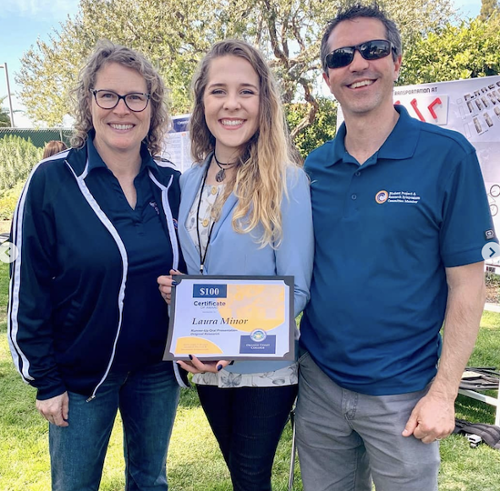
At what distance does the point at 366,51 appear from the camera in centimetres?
201

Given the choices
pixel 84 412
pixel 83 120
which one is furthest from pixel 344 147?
pixel 84 412

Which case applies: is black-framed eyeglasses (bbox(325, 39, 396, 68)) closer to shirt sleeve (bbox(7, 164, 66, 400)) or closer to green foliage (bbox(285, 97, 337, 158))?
shirt sleeve (bbox(7, 164, 66, 400))

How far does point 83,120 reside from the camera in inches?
90.1

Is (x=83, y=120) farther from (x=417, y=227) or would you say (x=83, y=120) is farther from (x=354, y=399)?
(x=354, y=399)

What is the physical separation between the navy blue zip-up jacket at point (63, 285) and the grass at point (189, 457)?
165 centimetres

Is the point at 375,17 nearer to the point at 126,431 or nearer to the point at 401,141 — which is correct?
the point at 401,141

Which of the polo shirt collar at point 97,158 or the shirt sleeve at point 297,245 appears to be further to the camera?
the polo shirt collar at point 97,158

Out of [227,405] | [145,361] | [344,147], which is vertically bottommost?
[227,405]

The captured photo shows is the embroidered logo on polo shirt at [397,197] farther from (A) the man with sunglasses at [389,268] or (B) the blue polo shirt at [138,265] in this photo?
(B) the blue polo shirt at [138,265]

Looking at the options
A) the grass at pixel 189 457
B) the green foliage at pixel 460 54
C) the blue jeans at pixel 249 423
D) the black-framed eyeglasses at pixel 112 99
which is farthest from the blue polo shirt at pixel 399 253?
the green foliage at pixel 460 54

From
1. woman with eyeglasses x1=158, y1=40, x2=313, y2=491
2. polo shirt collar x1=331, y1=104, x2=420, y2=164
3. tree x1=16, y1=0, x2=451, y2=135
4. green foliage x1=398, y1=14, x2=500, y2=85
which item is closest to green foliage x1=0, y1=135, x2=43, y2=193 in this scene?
tree x1=16, y1=0, x2=451, y2=135

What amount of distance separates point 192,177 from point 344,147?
0.76 m

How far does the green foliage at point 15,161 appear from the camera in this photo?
1633 cm

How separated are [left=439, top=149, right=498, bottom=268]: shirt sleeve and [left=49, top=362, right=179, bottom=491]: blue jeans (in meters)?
1.43
